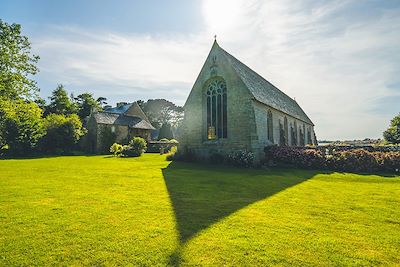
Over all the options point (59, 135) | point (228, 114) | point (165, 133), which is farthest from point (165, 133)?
point (228, 114)

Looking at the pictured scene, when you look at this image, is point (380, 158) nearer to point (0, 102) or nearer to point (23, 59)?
point (0, 102)

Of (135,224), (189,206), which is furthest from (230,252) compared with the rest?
(189,206)

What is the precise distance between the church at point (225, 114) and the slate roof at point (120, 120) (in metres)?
22.9

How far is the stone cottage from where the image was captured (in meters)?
39.4

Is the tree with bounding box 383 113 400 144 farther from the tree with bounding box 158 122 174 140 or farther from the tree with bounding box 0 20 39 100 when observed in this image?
the tree with bounding box 0 20 39 100

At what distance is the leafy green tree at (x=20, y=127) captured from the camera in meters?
28.8

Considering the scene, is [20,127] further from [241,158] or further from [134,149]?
[241,158]

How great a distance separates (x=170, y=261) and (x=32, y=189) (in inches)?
280

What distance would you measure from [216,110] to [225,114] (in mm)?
997

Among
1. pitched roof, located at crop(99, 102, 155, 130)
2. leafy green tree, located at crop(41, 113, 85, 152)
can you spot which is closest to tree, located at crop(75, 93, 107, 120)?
pitched roof, located at crop(99, 102, 155, 130)

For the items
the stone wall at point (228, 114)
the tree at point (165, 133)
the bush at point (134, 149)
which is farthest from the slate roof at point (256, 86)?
the tree at point (165, 133)

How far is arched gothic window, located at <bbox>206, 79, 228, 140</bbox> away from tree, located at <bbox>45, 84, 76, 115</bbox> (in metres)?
44.7

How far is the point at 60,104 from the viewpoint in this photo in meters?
55.4

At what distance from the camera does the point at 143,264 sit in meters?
3.49
